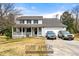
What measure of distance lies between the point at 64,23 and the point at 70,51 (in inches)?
21.0

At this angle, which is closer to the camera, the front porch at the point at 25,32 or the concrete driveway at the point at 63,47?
the concrete driveway at the point at 63,47

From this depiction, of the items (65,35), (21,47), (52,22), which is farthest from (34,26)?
(65,35)

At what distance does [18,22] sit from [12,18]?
0.48ft

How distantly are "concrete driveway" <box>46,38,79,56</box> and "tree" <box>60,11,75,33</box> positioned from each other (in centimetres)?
25

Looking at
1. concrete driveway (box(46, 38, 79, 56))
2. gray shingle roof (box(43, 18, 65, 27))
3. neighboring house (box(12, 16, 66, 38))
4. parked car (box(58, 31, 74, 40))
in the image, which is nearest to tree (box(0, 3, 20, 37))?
neighboring house (box(12, 16, 66, 38))

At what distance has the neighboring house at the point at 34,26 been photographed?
28797mm

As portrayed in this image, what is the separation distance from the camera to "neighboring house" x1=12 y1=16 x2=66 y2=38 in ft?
94.5

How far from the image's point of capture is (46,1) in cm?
2862

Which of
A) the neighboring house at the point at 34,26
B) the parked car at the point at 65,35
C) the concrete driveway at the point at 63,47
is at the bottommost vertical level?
the concrete driveway at the point at 63,47

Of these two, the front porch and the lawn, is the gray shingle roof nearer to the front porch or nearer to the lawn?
the front porch

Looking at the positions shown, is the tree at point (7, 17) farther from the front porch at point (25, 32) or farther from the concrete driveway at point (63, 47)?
the concrete driveway at point (63, 47)

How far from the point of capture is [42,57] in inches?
1129

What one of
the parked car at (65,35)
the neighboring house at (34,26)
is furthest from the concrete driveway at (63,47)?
the neighboring house at (34,26)

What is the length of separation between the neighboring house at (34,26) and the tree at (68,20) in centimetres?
8
